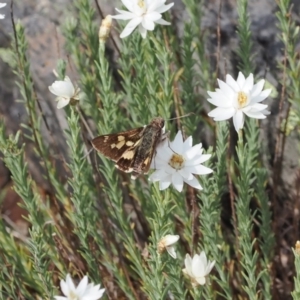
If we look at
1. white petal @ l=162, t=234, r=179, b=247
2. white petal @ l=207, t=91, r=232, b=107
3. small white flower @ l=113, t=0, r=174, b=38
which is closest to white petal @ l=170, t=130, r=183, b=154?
white petal @ l=207, t=91, r=232, b=107

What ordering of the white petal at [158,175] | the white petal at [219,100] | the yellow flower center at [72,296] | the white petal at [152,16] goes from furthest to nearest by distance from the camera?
1. the white petal at [152,16]
2. the white petal at [219,100]
3. the white petal at [158,175]
4. the yellow flower center at [72,296]

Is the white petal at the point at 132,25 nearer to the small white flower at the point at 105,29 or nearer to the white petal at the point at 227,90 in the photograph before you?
the small white flower at the point at 105,29

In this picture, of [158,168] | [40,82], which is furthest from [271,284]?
[40,82]

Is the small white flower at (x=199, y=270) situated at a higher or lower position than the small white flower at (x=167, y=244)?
lower

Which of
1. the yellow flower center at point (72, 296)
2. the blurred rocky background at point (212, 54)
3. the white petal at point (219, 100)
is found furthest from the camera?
the blurred rocky background at point (212, 54)

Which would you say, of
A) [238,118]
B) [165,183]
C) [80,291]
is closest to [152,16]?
[238,118]

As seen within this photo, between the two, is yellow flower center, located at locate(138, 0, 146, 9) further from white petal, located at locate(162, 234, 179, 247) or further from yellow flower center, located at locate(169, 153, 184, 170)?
white petal, located at locate(162, 234, 179, 247)

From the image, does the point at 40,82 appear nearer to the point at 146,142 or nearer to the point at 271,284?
the point at 146,142

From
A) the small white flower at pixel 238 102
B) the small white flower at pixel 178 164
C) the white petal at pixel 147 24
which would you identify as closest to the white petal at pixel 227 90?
the small white flower at pixel 238 102
